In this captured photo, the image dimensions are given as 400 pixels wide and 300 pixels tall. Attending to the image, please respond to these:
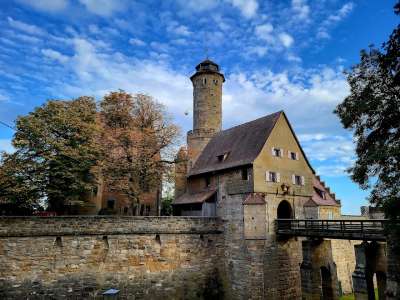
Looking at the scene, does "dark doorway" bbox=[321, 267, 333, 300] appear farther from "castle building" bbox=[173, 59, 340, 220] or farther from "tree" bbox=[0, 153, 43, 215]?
"tree" bbox=[0, 153, 43, 215]

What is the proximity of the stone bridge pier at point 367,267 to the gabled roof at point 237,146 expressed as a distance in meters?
9.23

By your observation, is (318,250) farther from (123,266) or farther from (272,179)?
(123,266)

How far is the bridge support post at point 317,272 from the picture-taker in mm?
20050

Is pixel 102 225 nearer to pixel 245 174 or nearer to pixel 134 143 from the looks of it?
pixel 134 143

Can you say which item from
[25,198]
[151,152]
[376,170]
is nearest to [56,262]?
[25,198]

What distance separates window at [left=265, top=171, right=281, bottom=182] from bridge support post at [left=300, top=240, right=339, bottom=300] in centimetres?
522

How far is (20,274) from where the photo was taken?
18.4 meters

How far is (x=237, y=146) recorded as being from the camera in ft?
87.7

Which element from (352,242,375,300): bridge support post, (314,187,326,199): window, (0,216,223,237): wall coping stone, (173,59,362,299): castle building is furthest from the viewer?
(314,187,326,199): window

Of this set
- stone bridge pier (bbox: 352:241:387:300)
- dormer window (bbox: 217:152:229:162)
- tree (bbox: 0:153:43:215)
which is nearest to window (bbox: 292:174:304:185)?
dormer window (bbox: 217:152:229:162)

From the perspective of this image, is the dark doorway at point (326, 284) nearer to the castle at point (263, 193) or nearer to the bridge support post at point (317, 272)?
the bridge support post at point (317, 272)

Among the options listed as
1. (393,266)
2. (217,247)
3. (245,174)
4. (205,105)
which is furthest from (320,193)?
(205,105)

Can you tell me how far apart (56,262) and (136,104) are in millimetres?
15277

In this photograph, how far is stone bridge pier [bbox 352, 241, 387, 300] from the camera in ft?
57.4
